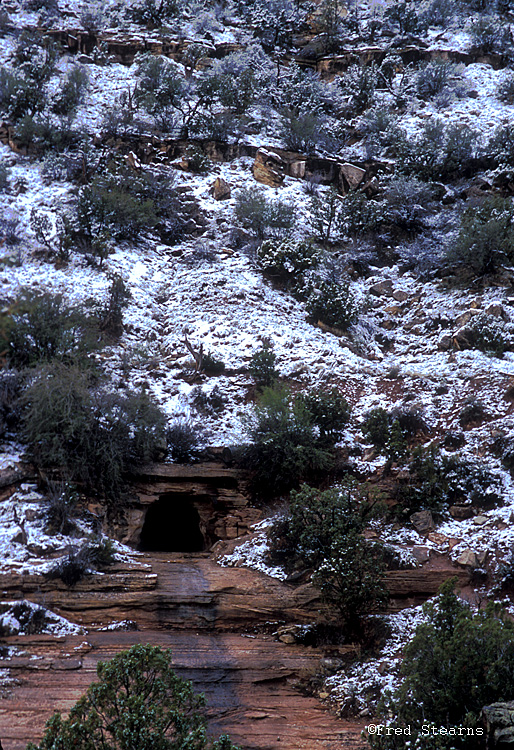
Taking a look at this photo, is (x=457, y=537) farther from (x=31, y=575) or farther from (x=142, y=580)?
(x=31, y=575)

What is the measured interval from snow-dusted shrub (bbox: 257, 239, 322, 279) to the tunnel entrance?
941cm

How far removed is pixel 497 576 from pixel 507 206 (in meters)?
13.2

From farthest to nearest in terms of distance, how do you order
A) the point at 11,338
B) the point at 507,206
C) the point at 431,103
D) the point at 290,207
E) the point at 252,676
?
the point at 431,103, the point at 290,207, the point at 507,206, the point at 11,338, the point at 252,676

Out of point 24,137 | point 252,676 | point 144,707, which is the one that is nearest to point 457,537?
point 252,676

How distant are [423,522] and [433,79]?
2389 cm

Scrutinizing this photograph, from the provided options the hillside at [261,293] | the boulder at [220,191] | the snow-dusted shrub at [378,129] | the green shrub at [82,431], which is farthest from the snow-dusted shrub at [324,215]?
the green shrub at [82,431]

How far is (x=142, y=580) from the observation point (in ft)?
35.8

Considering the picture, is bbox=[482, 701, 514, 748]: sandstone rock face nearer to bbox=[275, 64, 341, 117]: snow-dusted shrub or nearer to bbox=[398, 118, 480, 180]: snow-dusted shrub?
bbox=[398, 118, 480, 180]: snow-dusted shrub

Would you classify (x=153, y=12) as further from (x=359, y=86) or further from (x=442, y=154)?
(x=442, y=154)

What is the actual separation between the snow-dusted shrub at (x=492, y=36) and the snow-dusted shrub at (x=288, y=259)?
18.2m

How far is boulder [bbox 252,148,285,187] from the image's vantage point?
23688 mm

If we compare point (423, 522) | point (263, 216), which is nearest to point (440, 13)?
point (263, 216)

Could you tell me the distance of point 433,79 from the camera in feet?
91.8

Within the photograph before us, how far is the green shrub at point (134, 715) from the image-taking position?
641cm
